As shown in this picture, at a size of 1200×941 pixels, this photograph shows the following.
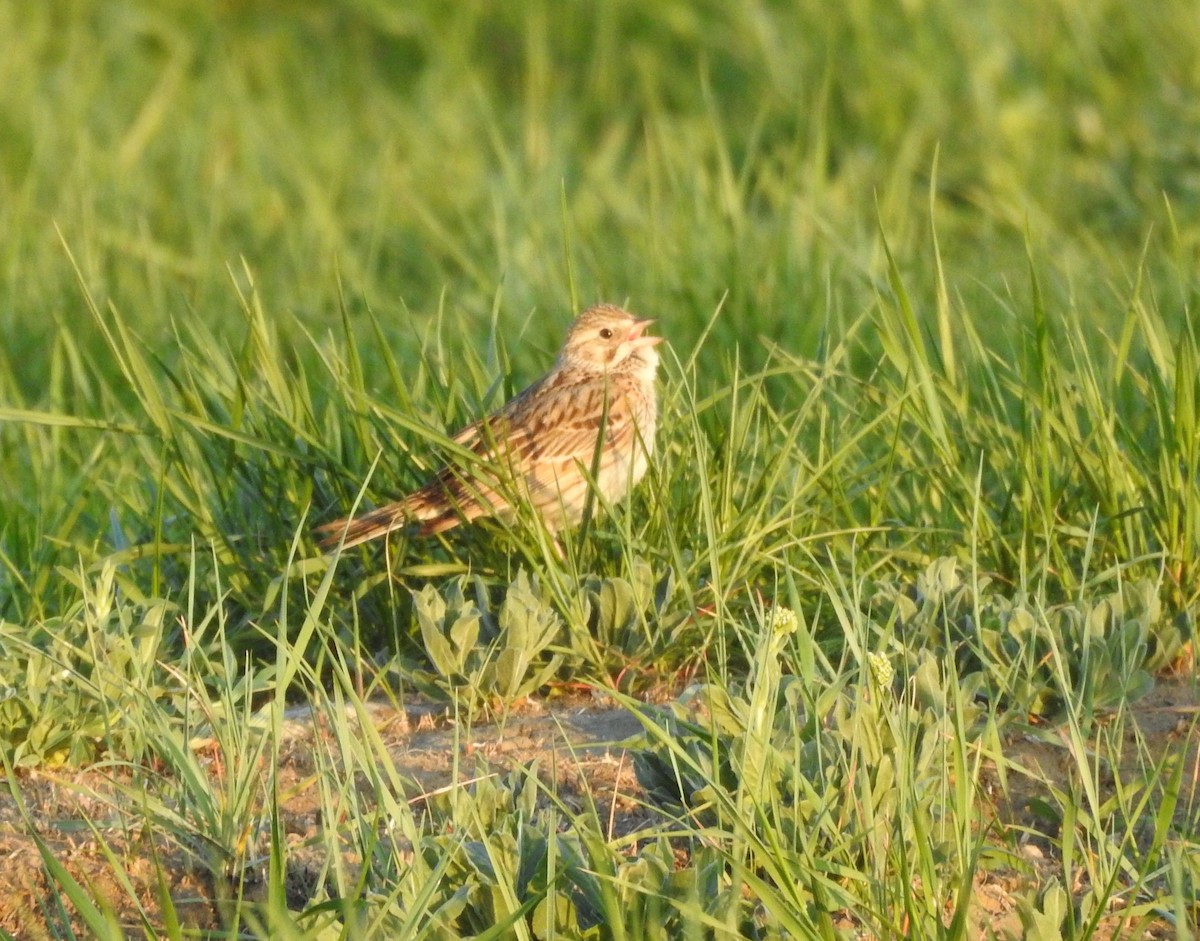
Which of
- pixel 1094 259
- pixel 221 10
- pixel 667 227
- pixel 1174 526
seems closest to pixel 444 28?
pixel 221 10

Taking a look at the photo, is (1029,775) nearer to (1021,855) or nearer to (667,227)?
(1021,855)

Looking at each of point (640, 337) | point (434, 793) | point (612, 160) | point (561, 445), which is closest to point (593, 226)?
point (612, 160)

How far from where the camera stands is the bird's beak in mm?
5465

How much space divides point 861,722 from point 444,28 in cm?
814

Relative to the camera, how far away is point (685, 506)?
4434 millimetres

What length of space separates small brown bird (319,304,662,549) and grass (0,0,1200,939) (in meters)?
0.11

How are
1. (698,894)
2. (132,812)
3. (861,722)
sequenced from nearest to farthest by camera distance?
(698,894) < (861,722) < (132,812)

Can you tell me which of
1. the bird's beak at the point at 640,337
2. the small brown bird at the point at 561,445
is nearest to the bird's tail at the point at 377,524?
the small brown bird at the point at 561,445

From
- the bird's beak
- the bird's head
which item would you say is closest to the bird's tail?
the bird's head

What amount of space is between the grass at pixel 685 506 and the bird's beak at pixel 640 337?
257mm

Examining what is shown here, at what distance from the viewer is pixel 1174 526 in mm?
4258

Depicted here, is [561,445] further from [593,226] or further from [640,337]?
[593,226]

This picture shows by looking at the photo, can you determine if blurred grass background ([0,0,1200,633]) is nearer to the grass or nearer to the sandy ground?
the grass

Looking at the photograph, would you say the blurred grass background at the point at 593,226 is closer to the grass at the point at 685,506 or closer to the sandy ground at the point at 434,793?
the grass at the point at 685,506
